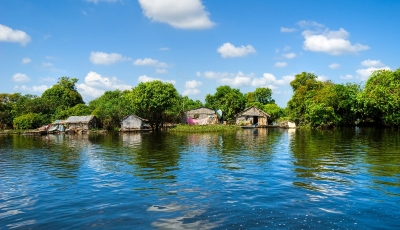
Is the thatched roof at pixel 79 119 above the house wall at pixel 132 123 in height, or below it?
above

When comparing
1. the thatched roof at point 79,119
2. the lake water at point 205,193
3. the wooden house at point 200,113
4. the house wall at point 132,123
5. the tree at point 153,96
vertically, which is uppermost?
the tree at point 153,96

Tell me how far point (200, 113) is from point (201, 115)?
1.57 feet

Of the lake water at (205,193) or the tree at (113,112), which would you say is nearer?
the lake water at (205,193)

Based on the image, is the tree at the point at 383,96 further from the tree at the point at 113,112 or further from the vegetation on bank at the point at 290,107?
the tree at the point at 113,112

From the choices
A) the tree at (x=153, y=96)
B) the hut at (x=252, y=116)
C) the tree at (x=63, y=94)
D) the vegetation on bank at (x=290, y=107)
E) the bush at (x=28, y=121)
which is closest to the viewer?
the vegetation on bank at (x=290, y=107)

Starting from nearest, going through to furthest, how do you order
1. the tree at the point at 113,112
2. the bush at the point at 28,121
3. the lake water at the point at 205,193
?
the lake water at the point at 205,193 < the bush at the point at 28,121 < the tree at the point at 113,112

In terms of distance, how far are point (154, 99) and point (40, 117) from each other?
2206 cm

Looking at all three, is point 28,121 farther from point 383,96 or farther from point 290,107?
point 383,96

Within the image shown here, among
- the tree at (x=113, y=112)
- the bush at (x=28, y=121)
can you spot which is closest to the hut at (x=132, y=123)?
the tree at (x=113, y=112)

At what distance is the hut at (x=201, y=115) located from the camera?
216ft

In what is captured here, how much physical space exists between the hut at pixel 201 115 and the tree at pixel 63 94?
26.6 meters

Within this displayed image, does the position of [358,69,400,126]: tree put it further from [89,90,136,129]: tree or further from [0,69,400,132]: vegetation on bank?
[89,90,136,129]: tree

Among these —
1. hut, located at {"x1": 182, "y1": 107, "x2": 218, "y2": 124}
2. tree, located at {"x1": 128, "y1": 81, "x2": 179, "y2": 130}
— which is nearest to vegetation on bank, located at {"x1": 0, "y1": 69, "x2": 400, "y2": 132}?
tree, located at {"x1": 128, "y1": 81, "x2": 179, "y2": 130}

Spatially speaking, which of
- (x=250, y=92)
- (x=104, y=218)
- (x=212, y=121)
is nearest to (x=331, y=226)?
(x=104, y=218)
